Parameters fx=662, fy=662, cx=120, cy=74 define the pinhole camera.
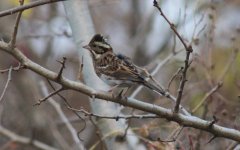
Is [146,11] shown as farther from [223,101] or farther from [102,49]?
[102,49]

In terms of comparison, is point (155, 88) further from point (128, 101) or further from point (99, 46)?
point (99, 46)

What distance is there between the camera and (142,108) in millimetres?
3594

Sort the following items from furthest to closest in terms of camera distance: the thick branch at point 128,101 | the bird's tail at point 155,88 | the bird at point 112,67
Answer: the bird at point 112,67 → the bird's tail at point 155,88 → the thick branch at point 128,101

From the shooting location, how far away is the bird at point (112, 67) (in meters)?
4.03

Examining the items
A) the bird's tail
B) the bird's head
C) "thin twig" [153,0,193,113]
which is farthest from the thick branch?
the bird's head

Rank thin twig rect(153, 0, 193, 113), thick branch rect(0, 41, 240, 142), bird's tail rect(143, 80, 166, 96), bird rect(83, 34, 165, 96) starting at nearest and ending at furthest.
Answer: thin twig rect(153, 0, 193, 113), thick branch rect(0, 41, 240, 142), bird's tail rect(143, 80, 166, 96), bird rect(83, 34, 165, 96)

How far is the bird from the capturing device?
403 cm

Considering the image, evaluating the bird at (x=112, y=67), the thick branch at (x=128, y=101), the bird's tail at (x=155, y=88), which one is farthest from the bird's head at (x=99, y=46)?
the thick branch at (x=128, y=101)

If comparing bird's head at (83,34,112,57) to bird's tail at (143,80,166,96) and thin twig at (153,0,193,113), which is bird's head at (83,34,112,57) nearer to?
bird's tail at (143,80,166,96)

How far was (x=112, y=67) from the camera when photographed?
4.13 metres

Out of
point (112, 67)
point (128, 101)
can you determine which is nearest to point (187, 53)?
point (128, 101)

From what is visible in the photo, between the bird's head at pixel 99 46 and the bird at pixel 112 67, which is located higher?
the bird's head at pixel 99 46

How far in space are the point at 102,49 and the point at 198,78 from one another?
2242mm

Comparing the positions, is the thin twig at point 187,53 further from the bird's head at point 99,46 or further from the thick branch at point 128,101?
the bird's head at point 99,46
